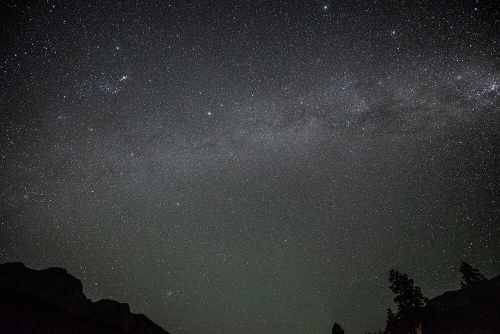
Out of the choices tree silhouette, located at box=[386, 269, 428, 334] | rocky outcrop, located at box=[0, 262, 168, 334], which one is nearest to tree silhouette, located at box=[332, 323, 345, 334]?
tree silhouette, located at box=[386, 269, 428, 334]

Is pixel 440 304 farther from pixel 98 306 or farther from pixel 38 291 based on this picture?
pixel 38 291

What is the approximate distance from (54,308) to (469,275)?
173 ft

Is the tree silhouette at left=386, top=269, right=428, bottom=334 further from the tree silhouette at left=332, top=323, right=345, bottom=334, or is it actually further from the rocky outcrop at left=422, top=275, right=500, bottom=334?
the tree silhouette at left=332, top=323, right=345, bottom=334

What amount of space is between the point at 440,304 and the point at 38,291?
128 m

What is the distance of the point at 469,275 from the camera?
108 ft

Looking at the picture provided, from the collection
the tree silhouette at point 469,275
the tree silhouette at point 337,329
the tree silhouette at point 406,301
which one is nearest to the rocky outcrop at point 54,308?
the tree silhouette at point 337,329

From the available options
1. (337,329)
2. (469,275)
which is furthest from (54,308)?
(469,275)

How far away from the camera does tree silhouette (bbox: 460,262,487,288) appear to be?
32.6 metres

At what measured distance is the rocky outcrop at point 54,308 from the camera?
2584 cm

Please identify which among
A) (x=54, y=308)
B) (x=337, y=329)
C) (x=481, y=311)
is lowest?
(x=337, y=329)

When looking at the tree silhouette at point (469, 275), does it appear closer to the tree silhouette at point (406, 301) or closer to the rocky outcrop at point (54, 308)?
the tree silhouette at point (406, 301)

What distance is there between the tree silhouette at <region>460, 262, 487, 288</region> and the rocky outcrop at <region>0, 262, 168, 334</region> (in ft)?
152

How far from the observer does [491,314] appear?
1257 inches

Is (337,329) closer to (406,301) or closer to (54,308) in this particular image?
(406,301)
